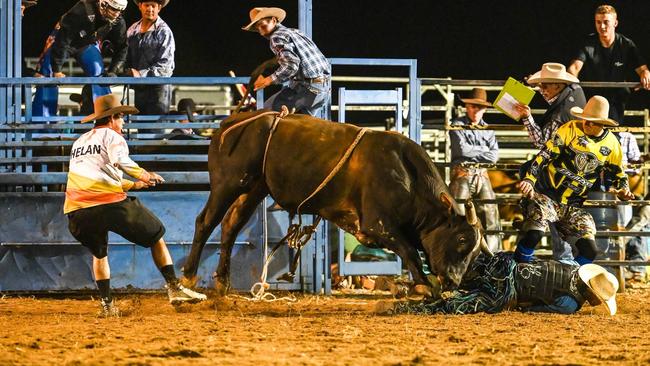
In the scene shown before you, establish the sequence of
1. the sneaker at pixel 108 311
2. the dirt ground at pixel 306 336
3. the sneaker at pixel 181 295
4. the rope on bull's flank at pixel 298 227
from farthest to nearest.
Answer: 1. the rope on bull's flank at pixel 298 227
2. the sneaker at pixel 181 295
3. the sneaker at pixel 108 311
4. the dirt ground at pixel 306 336

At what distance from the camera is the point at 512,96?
8.84 meters

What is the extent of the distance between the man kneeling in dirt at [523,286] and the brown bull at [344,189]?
0.19m

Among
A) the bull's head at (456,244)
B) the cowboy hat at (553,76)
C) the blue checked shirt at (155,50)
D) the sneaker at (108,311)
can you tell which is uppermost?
the blue checked shirt at (155,50)

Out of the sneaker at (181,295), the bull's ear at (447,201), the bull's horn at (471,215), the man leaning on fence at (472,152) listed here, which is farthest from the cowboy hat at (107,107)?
the man leaning on fence at (472,152)

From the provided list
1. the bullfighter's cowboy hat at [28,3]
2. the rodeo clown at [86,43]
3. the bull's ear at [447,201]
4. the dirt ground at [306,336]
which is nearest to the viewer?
the dirt ground at [306,336]

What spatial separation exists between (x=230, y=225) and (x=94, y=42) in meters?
2.55

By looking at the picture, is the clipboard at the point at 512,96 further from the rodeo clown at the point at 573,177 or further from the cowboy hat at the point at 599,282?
the cowboy hat at the point at 599,282

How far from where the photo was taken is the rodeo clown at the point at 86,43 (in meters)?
9.45

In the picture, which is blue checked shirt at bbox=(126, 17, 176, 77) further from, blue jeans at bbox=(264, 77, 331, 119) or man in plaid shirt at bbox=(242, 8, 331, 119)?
blue jeans at bbox=(264, 77, 331, 119)

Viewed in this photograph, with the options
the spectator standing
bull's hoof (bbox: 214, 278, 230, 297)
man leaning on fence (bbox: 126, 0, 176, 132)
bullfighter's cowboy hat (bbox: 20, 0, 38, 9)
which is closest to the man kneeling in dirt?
bull's hoof (bbox: 214, 278, 230, 297)

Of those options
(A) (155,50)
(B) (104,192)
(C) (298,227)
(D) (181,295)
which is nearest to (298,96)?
(C) (298,227)

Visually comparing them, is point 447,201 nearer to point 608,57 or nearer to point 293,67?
point 293,67

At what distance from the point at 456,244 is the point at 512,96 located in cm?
193

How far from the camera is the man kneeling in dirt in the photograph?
7.56 meters
